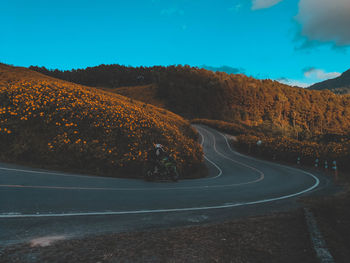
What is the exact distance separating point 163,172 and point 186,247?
24.0 feet

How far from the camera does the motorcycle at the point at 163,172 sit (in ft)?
33.3

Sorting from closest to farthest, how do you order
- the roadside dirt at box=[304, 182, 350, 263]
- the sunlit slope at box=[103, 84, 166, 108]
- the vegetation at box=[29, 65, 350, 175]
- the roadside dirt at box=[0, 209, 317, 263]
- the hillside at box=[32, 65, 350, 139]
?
the roadside dirt at box=[0, 209, 317, 263]
the roadside dirt at box=[304, 182, 350, 263]
the vegetation at box=[29, 65, 350, 175]
the hillside at box=[32, 65, 350, 139]
the sunlit slope at box=[103, 84, 166, 108]

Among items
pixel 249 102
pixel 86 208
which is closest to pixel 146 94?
pixel 249 102

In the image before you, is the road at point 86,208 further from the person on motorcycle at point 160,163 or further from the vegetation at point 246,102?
the vegetation at point 246,102

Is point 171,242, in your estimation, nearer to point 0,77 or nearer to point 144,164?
point 144,164

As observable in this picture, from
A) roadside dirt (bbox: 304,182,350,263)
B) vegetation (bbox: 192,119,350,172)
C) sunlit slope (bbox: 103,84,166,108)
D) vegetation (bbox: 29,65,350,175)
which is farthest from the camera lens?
sunlit slope (bbox: 103,84,166,108)

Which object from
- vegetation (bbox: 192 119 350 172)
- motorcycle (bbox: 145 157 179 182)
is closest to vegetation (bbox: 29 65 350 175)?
vegetation (bbox: 192 119 350 172)

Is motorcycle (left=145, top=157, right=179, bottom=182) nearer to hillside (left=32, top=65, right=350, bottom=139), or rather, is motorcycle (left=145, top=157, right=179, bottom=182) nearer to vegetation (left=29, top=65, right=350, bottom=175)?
vegetation (left=29, top=65, right=350, bottom=175)

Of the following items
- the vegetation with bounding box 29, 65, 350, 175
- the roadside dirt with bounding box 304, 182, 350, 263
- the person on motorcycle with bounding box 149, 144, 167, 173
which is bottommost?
the roadside dirt with bounding box 304, 182, 350, 263

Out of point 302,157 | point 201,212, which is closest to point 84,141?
point 201,212

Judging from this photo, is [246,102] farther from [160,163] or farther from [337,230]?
[337,230]

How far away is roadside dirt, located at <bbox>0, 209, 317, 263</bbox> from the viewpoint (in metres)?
2.74

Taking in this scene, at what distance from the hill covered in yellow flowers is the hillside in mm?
73317

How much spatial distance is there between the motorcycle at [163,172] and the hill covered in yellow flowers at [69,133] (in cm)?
107
